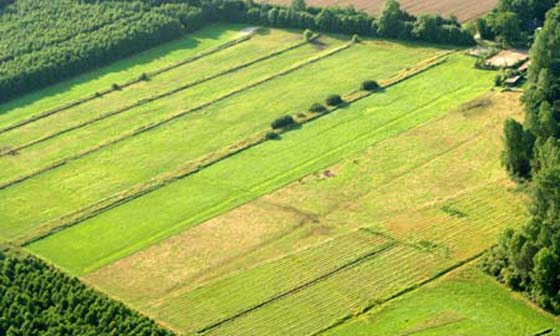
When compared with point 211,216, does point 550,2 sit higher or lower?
higher

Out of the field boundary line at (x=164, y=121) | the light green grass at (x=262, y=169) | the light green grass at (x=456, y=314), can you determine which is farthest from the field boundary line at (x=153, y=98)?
the light green grass at (x=456, y=314)

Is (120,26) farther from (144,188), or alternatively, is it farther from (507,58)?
(507,58)

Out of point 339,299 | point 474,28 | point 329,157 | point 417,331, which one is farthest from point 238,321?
point 474,28

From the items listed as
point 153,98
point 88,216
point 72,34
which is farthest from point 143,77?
point 88,216

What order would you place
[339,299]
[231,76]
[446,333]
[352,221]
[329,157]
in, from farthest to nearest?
[231,76]
[329,157]
[352,221]
[339,299]
[446,333]

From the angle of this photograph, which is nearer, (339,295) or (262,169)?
(339,295)

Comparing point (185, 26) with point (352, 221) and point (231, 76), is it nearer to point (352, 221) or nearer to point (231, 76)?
point (231, 76)

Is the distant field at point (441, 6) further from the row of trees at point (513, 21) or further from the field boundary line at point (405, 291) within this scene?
the field boundary line at point (405, 291)
